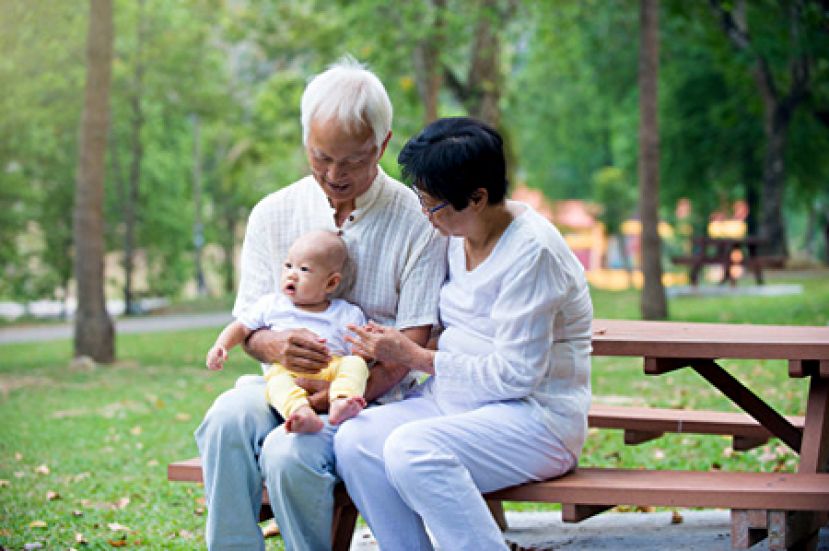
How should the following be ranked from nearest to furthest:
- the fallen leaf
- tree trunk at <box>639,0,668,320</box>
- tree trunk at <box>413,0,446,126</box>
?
the fallen leaf
tree trunk at <box>639,0,668,320</box>
tree trunk at <box>413,0,446,126</box>

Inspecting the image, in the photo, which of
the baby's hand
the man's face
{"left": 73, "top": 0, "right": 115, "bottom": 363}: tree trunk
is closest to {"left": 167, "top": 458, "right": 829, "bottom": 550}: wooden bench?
the baby's hand

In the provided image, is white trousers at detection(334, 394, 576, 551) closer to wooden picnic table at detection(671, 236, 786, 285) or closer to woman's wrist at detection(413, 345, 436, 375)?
woman's wrist at detection(413, 345, 436, 375)

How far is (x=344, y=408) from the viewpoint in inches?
149

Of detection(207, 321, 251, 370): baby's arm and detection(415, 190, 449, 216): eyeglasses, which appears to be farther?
detection(207, 321, 251, 370): baby's arm

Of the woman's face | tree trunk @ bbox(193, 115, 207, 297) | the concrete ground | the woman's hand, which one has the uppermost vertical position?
the woman's face


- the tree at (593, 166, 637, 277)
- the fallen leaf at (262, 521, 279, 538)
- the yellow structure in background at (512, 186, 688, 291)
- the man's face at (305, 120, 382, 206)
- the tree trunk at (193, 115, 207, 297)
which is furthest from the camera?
the yellow structure in background at (512, 186, 688, 291)

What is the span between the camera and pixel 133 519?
6.07 meters

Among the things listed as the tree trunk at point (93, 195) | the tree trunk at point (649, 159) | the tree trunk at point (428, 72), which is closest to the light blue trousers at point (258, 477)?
the tree trunk at point (93, 195)

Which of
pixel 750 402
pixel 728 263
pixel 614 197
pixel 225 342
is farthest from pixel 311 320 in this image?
pixel 614 197

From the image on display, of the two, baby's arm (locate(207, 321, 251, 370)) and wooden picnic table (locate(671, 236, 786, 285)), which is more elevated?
baby's arm (locate(207, 321, 251, 370))

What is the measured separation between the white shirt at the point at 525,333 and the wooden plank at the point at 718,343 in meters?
0.48

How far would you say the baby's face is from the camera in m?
4.02

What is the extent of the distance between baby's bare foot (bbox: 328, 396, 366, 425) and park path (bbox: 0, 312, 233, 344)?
19689 millimetres

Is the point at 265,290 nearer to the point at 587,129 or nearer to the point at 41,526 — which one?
the point at 41,526
